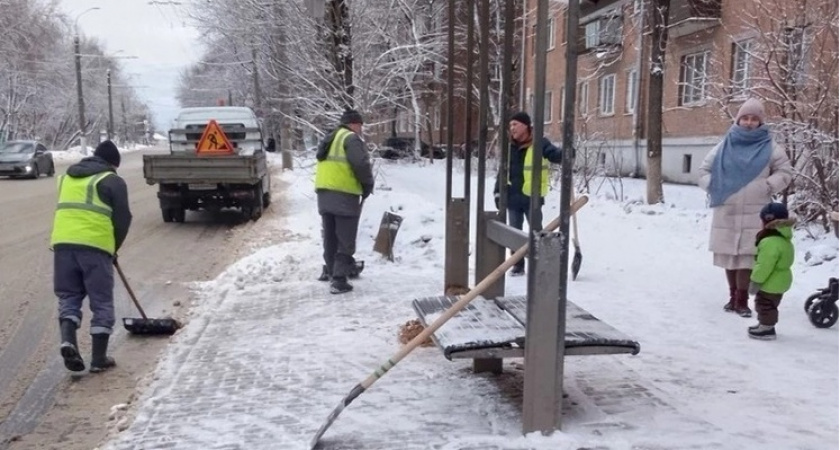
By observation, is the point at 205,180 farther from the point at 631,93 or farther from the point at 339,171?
the point at 631,93

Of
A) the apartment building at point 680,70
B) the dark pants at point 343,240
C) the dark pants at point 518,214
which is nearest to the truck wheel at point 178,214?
the apartment building at point 680,70

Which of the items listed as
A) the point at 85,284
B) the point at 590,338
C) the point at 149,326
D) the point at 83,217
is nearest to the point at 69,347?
the point at 85,284

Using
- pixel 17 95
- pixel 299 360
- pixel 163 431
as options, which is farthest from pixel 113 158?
pixel 17 95

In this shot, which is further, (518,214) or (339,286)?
(518,214)

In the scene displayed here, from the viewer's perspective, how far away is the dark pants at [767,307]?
18.1ft

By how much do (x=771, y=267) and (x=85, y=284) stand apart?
16.0 feet

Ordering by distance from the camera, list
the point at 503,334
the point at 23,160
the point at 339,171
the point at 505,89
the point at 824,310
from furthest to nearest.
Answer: the point at 23,160 → the point at 339,171 → the point at 824,310 → the point at 505,89 → the point at 503,334

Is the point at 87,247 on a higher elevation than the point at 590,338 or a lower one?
higher

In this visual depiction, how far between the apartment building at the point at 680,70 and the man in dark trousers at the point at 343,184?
8.08 ft

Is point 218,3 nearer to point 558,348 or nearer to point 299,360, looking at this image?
point 299,360

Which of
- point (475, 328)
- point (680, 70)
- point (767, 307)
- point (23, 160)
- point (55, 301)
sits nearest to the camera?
point (475, 328)

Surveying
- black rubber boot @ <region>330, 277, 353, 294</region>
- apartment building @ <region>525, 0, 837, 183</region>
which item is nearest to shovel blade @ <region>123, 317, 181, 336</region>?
black rubber boot @ <region>330, 277, 353, 294</region>

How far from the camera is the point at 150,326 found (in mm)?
6461

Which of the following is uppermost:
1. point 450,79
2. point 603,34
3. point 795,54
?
point 603,34
